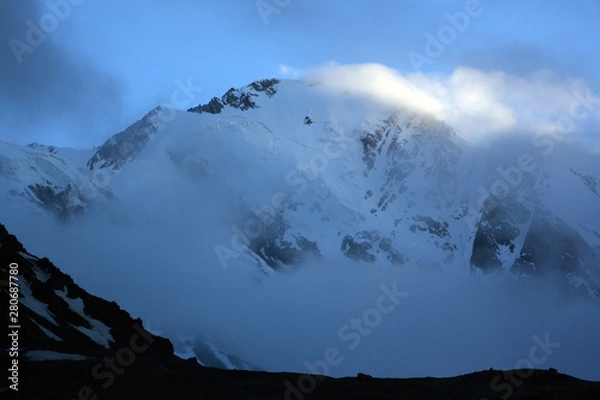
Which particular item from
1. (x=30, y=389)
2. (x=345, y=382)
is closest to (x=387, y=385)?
(x=345, y=382)

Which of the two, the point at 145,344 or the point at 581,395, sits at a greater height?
the point at 145,344

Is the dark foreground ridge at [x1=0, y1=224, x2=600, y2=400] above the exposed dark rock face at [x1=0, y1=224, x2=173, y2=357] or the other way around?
the other way around

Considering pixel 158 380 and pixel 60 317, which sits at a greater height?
pixel 60 317

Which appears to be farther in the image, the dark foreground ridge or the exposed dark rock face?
the exposed dark rock face

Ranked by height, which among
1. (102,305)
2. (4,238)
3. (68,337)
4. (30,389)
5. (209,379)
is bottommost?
(30,389)

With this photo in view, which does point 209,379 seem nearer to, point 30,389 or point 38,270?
point 30,389

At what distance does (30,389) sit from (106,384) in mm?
5515

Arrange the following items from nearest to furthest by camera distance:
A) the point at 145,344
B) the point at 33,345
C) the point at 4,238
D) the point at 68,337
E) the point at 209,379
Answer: the point at 209,379 → the point at 33,345 → the point at 68,337 → the point at 145,344 → the point at 4,238

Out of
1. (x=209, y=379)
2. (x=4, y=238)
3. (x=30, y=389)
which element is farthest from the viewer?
(x=4, y=238)

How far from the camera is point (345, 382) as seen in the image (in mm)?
63562

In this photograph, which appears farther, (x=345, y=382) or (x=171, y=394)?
(x=345, y=382)

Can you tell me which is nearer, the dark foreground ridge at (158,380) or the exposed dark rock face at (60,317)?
the dark foreground ridge at (158,380)

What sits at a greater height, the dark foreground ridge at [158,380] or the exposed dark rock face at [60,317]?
the exposed dark rock face at [60,317]

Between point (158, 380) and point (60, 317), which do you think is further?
point (60, 317)
